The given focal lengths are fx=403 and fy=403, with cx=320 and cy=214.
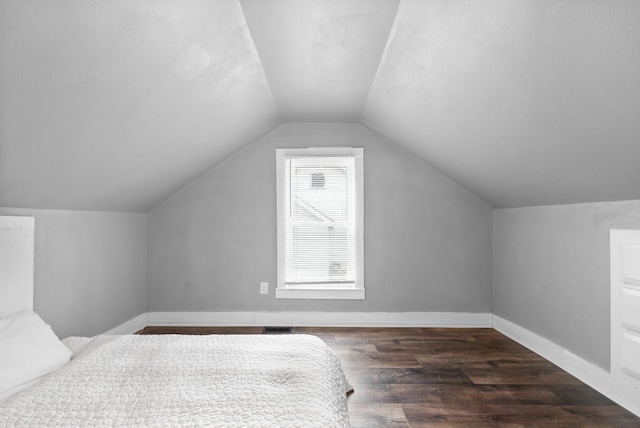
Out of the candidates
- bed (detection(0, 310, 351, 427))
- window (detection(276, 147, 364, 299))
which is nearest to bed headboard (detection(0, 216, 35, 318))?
bed (detection(0, 310, 351, 427))

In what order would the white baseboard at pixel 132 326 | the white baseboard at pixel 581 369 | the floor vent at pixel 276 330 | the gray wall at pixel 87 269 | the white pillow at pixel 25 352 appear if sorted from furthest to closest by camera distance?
1. the floor vent at pixel 276 330
2. the white baseboard at pixel 132 326
3. the gray wall at pixel 87 269
4. the white baseboard at pixel 581 369
5. the white pillow at pixel 25 352

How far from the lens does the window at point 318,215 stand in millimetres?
4359

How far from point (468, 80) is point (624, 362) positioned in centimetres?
193

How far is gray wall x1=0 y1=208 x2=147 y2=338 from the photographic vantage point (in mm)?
2756

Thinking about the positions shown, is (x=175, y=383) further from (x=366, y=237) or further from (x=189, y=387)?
(x=366, y=237)

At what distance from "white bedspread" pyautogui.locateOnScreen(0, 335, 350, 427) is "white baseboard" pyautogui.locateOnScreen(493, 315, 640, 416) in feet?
5.78

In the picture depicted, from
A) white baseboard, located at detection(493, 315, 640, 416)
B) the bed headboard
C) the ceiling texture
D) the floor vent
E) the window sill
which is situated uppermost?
the ceiling texture

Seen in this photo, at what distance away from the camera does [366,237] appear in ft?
14.2

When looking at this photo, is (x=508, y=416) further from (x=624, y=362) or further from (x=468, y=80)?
(x=468, y=80)

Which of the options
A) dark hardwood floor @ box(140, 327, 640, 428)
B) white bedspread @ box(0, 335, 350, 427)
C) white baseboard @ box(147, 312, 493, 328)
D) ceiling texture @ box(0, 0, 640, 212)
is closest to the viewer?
white bedspread @ box(0, 335, 350, 427)

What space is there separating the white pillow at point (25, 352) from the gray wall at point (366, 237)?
7.59 ft

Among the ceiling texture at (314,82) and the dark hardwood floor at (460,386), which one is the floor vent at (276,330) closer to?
the dark hardwood floor at (460,386)

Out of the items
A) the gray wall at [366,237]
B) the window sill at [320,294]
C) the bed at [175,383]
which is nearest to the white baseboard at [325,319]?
the gray wall at [366,237]

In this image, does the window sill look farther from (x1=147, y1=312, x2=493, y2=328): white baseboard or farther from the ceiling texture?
the ceiling texture
